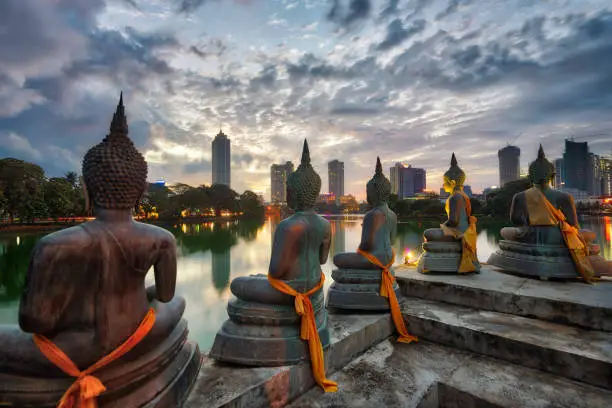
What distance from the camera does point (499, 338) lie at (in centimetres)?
333

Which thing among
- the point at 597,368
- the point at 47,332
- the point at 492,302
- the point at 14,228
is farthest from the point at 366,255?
the point at 14,228

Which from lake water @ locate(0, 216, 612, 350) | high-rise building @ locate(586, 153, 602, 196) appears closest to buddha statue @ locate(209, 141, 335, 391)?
lake water @ locate(0, 216, 612, 350)

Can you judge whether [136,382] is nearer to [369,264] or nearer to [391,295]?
[369,264]

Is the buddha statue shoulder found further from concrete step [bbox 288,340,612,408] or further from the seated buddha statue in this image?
concrete step [bbox 288,340,612,408]

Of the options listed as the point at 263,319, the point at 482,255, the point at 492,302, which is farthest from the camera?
the point at 482,255

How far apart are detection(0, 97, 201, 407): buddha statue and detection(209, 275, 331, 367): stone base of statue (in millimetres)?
674

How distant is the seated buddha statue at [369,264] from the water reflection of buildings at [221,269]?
8.03 metres

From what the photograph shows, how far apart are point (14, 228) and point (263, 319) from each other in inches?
1425

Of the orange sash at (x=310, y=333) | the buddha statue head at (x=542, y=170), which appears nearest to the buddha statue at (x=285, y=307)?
the orange sash at (x=310, y=333)

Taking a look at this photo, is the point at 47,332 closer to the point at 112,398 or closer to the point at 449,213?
the point at 112,398

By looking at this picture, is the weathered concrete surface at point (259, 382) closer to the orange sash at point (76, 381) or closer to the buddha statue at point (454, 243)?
the orange sash at point (76, 381)

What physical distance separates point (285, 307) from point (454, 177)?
4315 mm

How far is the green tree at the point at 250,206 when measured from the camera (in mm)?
63688

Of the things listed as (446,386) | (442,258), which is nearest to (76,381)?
(446,386)
